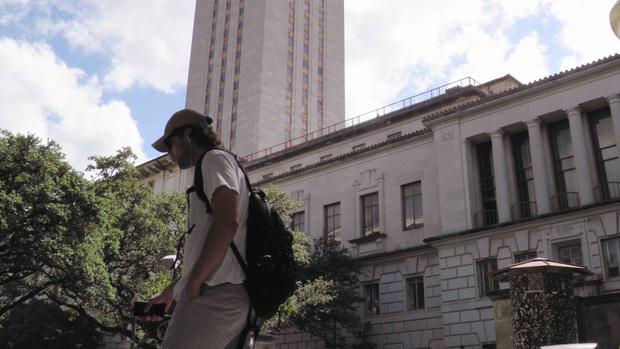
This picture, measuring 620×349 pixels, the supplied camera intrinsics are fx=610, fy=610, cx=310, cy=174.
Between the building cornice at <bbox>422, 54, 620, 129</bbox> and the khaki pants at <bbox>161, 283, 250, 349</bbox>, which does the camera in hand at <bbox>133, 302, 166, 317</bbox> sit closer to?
the khaki pants at <bbox>161, 283, 250, 349</bbox>

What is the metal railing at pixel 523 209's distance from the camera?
27667mm

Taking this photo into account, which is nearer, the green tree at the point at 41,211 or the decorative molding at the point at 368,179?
the green tree at the point at 41,211

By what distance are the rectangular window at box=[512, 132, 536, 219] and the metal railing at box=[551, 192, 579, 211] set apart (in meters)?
0.95

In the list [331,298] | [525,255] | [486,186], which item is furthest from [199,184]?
[486,186]

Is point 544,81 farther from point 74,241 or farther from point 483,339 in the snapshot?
point 74,241

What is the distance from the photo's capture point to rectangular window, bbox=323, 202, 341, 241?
1369 inches

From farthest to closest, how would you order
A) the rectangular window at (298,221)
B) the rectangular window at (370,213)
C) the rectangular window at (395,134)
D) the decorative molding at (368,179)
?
the rectangular window at (395,134) < the rectangular window at (298,221) < the decorative molding at (368,179) < the rectangular window at (370,213)

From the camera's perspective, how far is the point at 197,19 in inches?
4001

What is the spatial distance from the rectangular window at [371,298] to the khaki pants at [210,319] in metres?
29.1

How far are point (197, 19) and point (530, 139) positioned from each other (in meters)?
83.0

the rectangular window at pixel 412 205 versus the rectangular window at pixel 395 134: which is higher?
the rectangular window at pixel 395 134

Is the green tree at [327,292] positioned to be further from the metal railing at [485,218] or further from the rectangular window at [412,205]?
the metal railing at [485,218]

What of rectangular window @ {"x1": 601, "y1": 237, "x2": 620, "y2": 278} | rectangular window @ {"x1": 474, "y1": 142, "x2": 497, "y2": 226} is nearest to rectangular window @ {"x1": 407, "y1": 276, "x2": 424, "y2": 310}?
rectangular window @ {"x1": 474, "y1": 142, "x2": 497, "y2": 226}

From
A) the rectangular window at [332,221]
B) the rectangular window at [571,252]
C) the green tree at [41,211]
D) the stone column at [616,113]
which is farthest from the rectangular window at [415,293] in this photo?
the green tree at [41,211]
